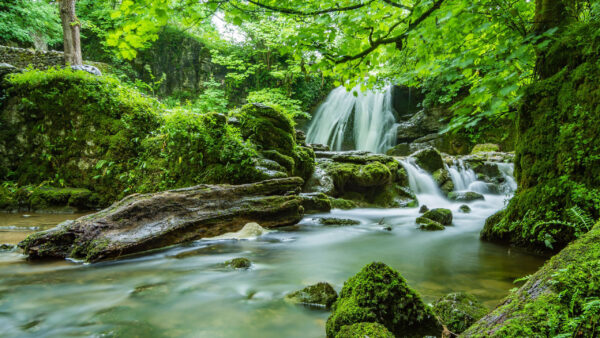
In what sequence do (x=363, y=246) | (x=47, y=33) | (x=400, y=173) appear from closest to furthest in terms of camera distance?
1. (x=363, y=246)
2. (x=400, y=173)
3. (x=47, y=33)

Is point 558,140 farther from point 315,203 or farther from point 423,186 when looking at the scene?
point 423,186

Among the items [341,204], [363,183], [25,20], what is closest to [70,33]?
[25,20]

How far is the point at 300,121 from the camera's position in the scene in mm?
22562

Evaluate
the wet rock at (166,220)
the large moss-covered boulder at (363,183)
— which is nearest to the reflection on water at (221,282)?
the wet rock at (166,220)

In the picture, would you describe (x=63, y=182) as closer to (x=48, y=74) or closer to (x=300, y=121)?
(x=48, y=74)

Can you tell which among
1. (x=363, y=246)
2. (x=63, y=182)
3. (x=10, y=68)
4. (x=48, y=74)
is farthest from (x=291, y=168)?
(x=10, y=68)

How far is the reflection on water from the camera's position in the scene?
221cm

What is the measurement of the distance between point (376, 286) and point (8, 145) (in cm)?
1017

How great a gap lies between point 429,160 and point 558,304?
11.9 m

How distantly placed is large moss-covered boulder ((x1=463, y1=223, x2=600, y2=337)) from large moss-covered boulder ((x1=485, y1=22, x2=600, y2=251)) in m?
2.33

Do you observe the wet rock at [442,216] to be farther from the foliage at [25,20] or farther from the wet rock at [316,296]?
the foliage at [25,20]

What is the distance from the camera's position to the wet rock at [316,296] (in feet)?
8.15

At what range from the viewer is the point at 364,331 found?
1.59 m

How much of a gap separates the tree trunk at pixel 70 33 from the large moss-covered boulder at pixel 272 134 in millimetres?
9946
